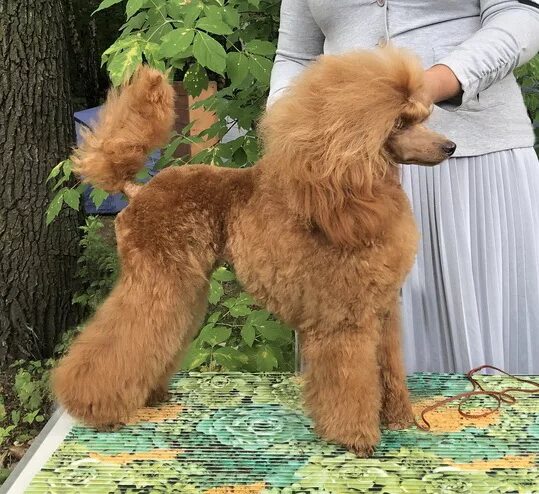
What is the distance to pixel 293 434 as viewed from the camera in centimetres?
133

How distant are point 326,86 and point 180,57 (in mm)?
709

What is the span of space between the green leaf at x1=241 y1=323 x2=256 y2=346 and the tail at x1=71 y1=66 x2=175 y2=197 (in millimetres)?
677

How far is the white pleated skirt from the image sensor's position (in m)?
1.52

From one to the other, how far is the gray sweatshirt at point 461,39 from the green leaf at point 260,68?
0.84ft

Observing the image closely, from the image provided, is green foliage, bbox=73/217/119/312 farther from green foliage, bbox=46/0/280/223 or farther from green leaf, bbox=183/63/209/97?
green leaf, bbox=183/63/209/97

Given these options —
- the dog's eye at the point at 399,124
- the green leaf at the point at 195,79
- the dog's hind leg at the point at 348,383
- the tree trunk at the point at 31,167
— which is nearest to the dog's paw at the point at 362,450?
the dog's hind leg at the point at 348,383

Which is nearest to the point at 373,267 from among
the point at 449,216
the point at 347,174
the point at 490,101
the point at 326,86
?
the point at 347,174

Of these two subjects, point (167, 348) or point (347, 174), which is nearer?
point (347, 174)

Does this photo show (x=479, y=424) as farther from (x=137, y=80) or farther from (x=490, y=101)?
(x=137, y=80)

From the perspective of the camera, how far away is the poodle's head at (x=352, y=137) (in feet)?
3.51

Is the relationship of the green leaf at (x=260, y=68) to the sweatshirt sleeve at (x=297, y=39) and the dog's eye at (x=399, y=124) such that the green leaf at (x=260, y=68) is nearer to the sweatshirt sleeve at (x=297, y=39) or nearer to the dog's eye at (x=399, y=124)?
the sweatshirt sleeve at (x=297, y=39)

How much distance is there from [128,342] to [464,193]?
2.94 feet

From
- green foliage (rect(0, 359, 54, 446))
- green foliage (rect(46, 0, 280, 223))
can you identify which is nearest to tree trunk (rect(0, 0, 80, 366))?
green foliage (rect(0, 359, 54, 446))

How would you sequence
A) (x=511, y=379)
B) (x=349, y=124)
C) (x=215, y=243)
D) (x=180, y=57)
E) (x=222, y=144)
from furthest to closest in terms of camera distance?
1. (x=222, y=144)
2. (x=180, y=57)
3. (x=511, y=379)
4. (x=215, y=243)
5. (x=349, y=124)
